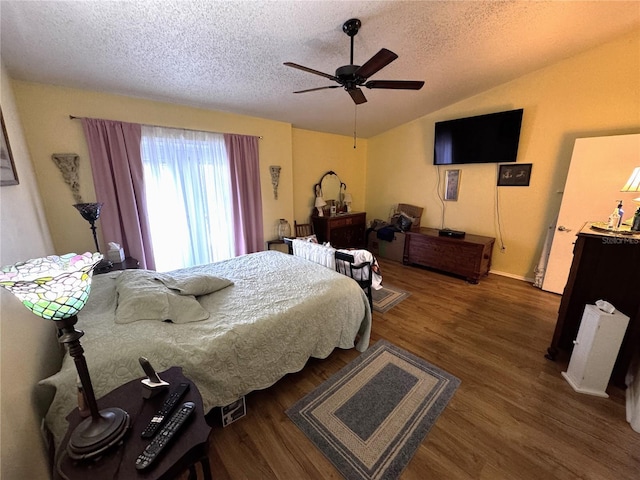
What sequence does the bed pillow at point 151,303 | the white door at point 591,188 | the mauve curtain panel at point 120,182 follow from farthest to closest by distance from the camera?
the white door at point 591,188 < the mauve curtain panel at point 120,182 < the bed pillow at point 151,303

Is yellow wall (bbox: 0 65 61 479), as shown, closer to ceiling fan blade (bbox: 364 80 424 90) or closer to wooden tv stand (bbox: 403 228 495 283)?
Result: ceiling fan blade (bbox: 364 80 424 90)

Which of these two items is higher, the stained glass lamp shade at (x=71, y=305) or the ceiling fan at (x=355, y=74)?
the ceiling fan at (x=355, y=74)

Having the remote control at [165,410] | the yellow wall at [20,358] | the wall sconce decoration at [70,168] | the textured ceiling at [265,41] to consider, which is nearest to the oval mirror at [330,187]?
the textured ceiling at [265,41]

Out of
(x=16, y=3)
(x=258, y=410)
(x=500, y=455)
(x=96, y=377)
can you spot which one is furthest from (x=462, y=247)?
(x=16, y=3)

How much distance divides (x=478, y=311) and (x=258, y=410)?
2.54m

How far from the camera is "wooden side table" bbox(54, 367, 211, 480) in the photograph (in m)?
0.73

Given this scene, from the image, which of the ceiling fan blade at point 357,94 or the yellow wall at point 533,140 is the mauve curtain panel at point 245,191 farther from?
the yellow wall at point 533,140

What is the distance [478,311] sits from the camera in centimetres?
280

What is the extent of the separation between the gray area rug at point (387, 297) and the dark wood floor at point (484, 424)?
16.1 inches

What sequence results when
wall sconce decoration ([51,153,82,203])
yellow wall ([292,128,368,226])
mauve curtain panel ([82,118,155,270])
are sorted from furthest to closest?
yellow wall ([292,128,368,226]) < mauve curtain panel ([82,118,155,270]) < wall sconce decoration ([51,153,82,203])

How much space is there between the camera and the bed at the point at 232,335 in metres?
1.17

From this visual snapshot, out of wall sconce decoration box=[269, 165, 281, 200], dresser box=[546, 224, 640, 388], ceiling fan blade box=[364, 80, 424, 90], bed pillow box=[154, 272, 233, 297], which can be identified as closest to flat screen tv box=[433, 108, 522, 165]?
dresser box=[546, 224, 640, 388]

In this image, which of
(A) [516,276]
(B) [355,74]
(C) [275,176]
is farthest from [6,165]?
(A) [516,276]

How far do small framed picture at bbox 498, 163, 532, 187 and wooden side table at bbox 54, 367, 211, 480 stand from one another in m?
4.37
